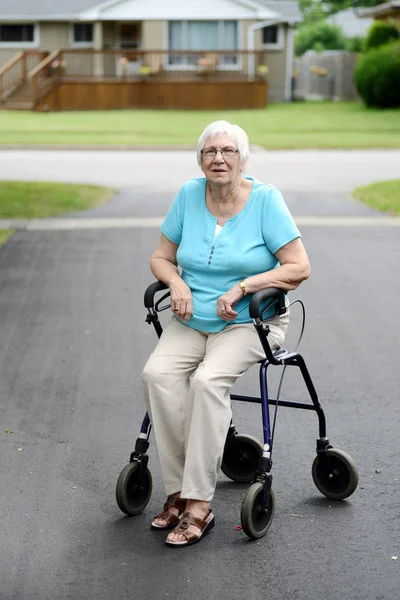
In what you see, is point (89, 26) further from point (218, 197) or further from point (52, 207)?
point (218, 197)

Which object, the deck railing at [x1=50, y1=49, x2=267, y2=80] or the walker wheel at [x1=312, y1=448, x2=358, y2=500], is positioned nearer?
the walker wheel at [x1=312, y1=448, x2=358, y2=500]

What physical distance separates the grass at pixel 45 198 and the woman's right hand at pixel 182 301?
36.0 feet

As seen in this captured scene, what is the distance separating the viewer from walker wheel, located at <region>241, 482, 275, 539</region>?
469cm

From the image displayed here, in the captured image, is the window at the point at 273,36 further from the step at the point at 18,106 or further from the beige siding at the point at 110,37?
the step at the point at 18,106

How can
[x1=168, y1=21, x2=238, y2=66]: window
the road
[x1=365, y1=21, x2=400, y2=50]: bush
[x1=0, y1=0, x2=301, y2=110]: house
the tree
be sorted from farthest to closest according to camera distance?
the tree, [x1=168, y1=21, x2=238, y2=66]: window, [x1=365, y1=21, x2=400, y2=50]: bush, [x1=0, y1=0, x2=301, y2=110]: house, the road

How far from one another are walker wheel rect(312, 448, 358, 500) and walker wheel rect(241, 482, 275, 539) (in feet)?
1.61

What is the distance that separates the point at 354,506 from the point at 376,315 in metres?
4.45

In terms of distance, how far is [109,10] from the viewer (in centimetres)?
4941

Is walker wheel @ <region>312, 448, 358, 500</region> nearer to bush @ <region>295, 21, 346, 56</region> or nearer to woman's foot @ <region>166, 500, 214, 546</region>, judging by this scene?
woman's foot @ <region>166, 500, 214, 546</region>

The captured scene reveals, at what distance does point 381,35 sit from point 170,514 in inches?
1778

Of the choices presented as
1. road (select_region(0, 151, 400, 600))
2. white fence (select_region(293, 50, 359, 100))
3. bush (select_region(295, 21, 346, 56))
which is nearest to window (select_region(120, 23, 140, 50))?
white fence (select_region(293, 50, 359, 100))

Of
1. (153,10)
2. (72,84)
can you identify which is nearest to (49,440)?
(72,84)

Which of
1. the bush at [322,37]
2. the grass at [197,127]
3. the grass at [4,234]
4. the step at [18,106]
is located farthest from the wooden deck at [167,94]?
the bush at [322,37]

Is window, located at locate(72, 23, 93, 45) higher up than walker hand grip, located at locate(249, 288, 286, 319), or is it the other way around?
window, located at locate(72, 23, 93, 45)
